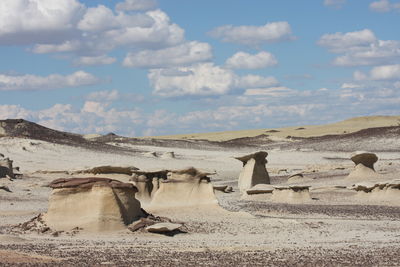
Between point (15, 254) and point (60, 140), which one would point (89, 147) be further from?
point (15, 254)

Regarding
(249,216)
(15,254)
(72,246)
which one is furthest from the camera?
(249,216)

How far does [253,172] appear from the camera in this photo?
38.1 m

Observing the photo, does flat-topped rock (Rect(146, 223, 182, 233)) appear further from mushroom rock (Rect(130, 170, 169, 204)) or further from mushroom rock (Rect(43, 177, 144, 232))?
mushroom rock (Rect(130, 170, 169, 204))

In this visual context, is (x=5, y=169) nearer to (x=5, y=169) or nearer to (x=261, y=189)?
(x=5, y=169)

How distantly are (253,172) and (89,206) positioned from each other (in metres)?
17.1

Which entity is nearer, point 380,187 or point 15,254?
point 15,254

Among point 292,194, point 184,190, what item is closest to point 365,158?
point 292,194

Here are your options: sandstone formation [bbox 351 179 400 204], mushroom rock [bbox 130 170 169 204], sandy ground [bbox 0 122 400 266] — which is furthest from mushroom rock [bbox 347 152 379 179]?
mushroom rock [bbox 130 170 169 204]

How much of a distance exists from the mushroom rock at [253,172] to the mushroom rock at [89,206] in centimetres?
1603

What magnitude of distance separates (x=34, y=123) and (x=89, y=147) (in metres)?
9.42

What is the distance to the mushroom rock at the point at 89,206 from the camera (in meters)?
21.6

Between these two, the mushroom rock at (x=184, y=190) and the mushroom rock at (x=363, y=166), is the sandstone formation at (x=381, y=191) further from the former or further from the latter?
the mushroom rock at (x=184, y=190)

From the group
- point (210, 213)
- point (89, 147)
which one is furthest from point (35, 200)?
point (89, 147)

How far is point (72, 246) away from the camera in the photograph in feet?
60.6
